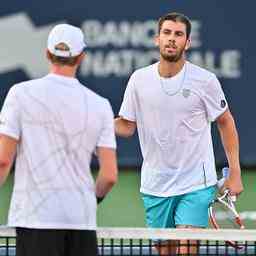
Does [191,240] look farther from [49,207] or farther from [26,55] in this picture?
[26,55]

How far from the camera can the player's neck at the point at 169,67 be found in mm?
7891

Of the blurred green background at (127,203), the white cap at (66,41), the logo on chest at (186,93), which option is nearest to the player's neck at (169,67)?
the logo on chest at (186,93)

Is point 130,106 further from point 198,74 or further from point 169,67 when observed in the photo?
point 198,74

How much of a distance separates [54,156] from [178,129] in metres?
1.71

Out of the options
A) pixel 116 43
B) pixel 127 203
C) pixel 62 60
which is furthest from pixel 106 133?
pixel 116 43

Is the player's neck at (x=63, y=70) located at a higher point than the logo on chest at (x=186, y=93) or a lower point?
higher

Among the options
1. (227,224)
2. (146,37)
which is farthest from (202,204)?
(146,37)

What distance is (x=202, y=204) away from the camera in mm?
7840

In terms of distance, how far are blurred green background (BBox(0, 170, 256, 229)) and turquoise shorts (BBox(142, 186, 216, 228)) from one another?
10.3ft

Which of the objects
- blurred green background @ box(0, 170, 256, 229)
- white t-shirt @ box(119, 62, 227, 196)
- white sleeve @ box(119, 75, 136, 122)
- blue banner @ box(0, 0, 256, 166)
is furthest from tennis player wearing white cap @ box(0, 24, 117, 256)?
blue banner @ box(0, 0, 256, 166)

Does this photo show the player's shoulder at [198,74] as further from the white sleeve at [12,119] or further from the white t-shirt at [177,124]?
the white sleeve at [12,119]

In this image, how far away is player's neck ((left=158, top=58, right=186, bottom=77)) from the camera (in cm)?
789

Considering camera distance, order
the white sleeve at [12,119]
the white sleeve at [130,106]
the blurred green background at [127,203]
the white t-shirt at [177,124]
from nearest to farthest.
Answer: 1. the white sleeve at [12,119]
2. the white t-shirt at [177,124]
3. the white sleeve at [130,106]
4. the blurred green background at [127,203]

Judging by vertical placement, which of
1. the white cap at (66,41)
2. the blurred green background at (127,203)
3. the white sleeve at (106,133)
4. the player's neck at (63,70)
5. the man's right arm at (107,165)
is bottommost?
the blurred green background at (127,203)
